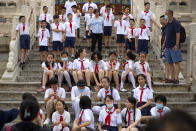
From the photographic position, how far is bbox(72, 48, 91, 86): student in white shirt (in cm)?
924

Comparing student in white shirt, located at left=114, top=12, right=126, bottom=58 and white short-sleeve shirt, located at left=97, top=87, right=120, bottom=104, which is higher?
student in white shirt, located at left=114, top=12, right=126, bottom=58

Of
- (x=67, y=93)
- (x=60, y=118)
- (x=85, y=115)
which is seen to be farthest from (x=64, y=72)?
(x=85, y=115)

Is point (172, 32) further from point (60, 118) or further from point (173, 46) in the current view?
point (60, 118)

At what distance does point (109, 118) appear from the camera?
7359 millimetres

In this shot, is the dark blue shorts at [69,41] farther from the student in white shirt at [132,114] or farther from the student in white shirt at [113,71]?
the student in white shirt at [132,114]

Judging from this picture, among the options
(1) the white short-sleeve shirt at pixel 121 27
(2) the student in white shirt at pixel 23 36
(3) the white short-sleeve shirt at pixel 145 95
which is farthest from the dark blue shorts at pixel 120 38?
(3) the white short-sleeve shirt at pixel 145 95

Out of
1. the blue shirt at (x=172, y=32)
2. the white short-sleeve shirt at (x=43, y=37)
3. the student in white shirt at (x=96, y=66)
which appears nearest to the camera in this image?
the student in white shirt at (x=96, y=66)

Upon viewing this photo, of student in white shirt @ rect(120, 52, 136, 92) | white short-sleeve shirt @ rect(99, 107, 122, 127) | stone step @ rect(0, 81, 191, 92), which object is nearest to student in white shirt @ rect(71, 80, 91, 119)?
white short-sleeve shirt @ rect(99, 107, 122, 127)

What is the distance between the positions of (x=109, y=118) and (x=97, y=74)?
2.27 m

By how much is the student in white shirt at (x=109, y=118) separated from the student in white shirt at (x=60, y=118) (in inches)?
26.9

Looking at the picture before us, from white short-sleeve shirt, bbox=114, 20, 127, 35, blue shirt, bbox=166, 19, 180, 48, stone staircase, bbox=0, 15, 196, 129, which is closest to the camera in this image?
stone staircase, bbox=0, 15, 196, 129

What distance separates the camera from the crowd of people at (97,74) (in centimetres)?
730

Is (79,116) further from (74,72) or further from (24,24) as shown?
(24,24)

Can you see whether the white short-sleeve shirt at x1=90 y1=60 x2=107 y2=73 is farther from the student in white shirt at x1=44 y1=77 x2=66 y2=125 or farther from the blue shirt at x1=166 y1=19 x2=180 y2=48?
the blue shirt at x1=166 y1=19 x2=180 y2=48
